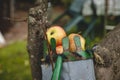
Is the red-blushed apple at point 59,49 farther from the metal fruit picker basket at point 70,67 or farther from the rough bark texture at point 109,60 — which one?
the rough bark texture at point 109,60

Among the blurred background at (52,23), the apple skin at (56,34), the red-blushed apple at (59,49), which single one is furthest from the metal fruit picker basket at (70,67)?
the blurred background at (52,23)

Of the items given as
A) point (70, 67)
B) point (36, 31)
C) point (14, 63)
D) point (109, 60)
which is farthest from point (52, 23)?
point (70, 67)

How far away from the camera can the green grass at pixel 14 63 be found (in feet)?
22.4

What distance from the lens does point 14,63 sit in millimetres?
7543

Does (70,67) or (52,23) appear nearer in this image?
(70,67)

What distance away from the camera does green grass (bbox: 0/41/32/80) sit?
22.4ft

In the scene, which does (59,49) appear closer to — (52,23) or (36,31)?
(36,31)

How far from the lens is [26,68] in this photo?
7.23 meters

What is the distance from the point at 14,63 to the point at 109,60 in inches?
167

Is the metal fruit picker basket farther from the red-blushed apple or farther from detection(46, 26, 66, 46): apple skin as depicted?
detection(46, 26, 66, 46): apple skin

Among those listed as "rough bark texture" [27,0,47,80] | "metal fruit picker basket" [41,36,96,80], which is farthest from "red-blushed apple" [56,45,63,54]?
"rough bark texture" [27,0,47,80]

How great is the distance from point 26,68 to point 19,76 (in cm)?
44

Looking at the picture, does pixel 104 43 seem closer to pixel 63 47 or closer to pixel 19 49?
pixel 63 47

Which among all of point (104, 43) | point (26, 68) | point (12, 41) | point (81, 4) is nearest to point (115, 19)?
point (81, 4)
